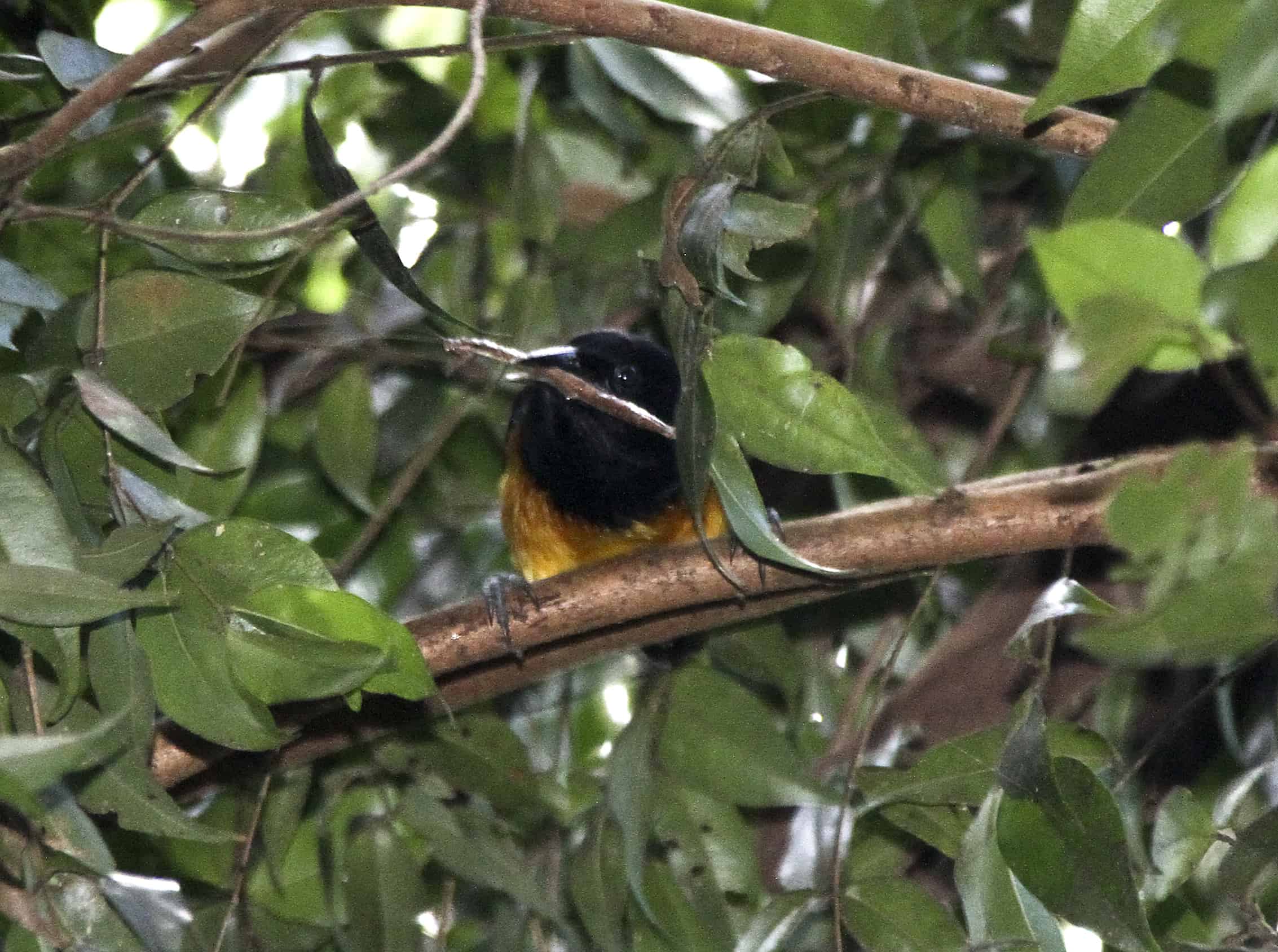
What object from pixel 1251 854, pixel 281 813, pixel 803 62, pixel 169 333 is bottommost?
pixel 281 813

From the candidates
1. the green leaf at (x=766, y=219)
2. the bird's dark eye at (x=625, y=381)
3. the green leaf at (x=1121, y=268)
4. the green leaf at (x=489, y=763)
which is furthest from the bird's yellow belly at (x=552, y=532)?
the green leaf at (x=1121, y=268)

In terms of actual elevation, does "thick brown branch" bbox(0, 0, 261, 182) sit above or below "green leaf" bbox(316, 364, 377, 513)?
above

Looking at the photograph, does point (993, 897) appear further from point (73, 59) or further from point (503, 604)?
point (73, 59)

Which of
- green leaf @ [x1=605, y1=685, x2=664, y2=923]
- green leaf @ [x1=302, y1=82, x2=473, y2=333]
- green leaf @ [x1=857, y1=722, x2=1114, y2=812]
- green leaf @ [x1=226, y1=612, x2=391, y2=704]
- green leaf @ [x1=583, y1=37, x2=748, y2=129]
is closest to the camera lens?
green leaf @ [x1=226, y1=612, x2=391, y2=704]

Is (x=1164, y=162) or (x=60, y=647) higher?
(x=1164, y=162)

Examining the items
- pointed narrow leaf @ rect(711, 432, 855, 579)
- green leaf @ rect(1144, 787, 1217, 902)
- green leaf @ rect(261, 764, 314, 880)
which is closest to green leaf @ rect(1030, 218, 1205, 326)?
pointed narrow leaf @ rect(711, 432, 855, 579)

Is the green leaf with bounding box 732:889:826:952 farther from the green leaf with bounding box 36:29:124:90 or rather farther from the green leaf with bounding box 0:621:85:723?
the green leaf with bounding box 36:29:124:90

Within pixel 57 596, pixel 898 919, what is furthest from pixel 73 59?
pixel 898 919

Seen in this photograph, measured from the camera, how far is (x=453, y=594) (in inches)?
106

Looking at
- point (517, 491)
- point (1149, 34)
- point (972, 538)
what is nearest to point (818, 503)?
point (517, 491)

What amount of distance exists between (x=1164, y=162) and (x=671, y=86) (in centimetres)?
99

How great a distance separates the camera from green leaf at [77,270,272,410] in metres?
1.53

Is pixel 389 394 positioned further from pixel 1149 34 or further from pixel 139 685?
pixel 1149 34

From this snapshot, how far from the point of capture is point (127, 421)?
4.42 ft
